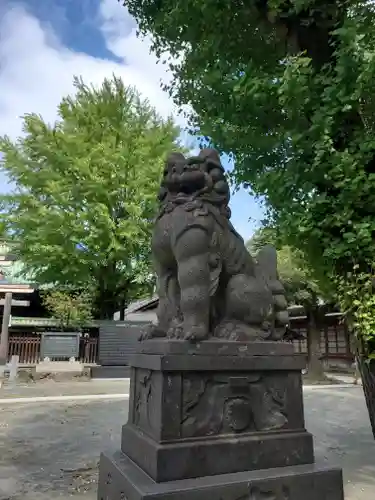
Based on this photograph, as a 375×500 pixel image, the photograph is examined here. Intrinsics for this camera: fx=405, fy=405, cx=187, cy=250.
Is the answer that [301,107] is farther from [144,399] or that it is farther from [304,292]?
[304,292]

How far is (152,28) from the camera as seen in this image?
6.27 metres

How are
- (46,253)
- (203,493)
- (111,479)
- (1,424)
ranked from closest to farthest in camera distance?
(203,493) → (111,479) → (1,424) → (46,253)

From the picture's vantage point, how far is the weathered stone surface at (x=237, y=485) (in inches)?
85.4

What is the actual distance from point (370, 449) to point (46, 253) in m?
11.2

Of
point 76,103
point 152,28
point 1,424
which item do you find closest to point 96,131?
point 76,103

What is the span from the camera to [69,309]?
49.0 feet

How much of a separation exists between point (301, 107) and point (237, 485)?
3.64m

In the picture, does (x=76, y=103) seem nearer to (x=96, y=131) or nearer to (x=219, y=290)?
(x=96, y=131)

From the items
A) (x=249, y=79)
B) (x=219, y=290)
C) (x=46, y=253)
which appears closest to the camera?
(x=219, y=290)

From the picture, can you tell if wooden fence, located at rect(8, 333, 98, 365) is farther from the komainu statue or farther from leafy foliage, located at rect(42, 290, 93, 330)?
the komainu statue

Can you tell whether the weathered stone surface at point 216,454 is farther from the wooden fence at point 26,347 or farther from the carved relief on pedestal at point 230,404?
the wooden fence at point 26,347

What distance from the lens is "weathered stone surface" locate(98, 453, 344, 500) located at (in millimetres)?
2168

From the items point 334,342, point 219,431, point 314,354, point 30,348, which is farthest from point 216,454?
point 334,342

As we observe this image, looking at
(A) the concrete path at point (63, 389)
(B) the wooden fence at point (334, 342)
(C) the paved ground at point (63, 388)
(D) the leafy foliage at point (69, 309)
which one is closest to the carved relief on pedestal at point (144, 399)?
(A) the concrete path at point (63, 389)
